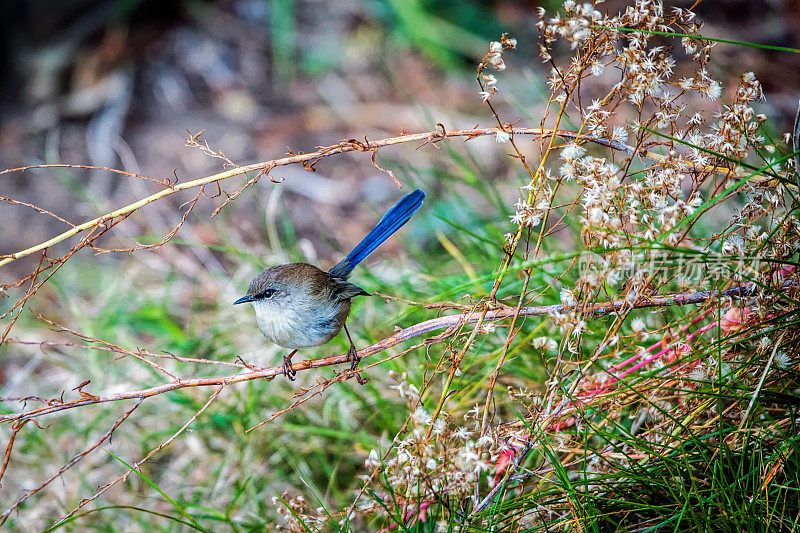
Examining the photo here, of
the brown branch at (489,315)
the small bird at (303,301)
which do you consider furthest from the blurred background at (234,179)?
the brown branch at (489,315)

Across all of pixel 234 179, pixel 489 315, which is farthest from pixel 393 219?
pixel 234 179

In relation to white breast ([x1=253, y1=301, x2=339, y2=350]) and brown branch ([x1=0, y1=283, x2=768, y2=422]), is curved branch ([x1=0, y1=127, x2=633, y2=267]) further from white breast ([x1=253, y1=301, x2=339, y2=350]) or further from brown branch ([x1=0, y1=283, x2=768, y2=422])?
white breast ([x1=253, y1=301, x2=339, y2=350])

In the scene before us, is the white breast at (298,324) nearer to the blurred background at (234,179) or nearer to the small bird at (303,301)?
the small bird at (303,301)

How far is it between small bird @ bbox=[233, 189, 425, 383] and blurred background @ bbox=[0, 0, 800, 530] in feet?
1.60

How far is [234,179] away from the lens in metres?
5.15

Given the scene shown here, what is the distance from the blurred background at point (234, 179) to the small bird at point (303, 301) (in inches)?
19.2

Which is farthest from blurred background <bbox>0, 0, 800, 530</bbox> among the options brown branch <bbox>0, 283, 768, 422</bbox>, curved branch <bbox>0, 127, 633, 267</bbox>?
curved branch <bbox>0, 127, 633, 267</bbox>

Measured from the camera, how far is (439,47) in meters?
6.08

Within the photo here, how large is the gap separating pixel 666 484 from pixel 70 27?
245 inches

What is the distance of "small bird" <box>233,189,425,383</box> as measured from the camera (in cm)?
263

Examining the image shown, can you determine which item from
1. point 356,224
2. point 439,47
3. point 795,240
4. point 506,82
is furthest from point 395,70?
point 795,240

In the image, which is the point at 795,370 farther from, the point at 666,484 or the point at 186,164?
the point at 186,164

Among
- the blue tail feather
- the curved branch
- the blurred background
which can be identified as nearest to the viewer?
the curved branch

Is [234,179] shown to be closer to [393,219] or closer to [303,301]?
[303,301]
